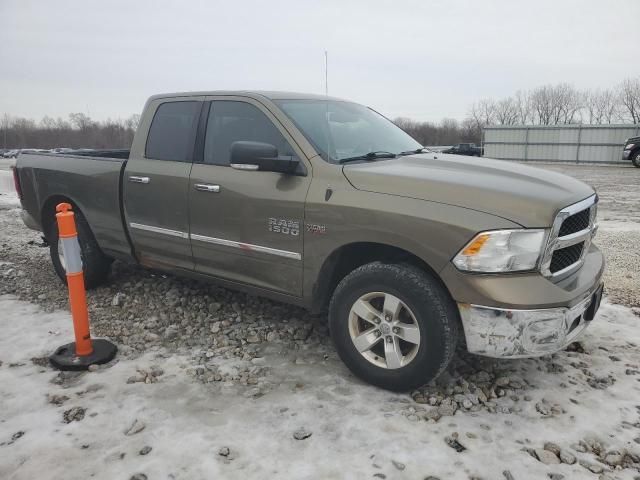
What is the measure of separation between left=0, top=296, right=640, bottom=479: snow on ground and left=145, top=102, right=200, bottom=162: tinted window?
170cm

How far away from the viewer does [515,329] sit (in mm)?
2713

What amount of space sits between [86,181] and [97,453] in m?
2.89

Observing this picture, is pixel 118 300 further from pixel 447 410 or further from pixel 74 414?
pixel 447 410

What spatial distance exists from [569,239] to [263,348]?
2.25m

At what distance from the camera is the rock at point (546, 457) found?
2.51 metres

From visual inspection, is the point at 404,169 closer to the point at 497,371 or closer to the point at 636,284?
the point at 497,371

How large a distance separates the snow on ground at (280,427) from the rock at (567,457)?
0.18ft

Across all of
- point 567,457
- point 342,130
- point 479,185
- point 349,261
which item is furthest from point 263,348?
point 567,457

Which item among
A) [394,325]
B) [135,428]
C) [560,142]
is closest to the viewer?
[135,428]

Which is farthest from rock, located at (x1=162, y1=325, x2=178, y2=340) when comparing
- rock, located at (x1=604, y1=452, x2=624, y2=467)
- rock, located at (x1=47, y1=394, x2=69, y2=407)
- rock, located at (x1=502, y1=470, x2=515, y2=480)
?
rock, located at (x1=604, y1=452, x2=624, y2=467)

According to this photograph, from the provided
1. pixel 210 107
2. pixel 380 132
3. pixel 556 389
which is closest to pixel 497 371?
pixel 556 389

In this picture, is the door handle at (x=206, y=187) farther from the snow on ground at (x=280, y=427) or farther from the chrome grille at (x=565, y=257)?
the chrome grille at (x=565, y=257)

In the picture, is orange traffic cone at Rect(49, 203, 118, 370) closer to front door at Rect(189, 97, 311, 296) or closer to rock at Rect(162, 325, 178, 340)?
rock at Rect(162, 325, 178, 340)

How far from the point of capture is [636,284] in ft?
17.0
